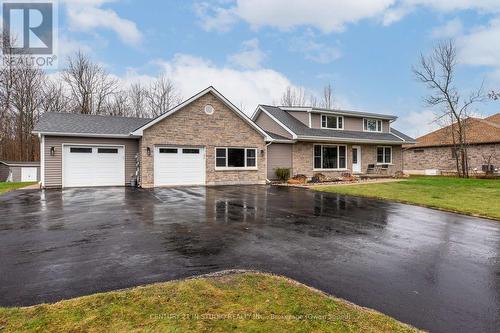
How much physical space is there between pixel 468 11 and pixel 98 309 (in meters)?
22.8

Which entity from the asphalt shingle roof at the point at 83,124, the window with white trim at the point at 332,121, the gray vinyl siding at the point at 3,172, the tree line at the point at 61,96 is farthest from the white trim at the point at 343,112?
the gray vinyl siding at the point at 3,172

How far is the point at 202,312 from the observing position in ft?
10.8

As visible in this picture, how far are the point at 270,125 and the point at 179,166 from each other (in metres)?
8.84

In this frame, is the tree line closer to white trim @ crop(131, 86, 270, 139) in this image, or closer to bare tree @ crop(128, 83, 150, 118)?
bare tree @ crop(128, 83, 150, 118)

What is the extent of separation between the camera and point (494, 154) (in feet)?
91.2

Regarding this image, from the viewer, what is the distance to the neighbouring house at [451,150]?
2807 centimetres

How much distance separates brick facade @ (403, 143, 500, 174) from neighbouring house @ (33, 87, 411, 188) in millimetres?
16901

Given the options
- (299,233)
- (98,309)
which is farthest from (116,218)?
(98,309)

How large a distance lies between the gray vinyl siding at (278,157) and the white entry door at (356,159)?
6.13m

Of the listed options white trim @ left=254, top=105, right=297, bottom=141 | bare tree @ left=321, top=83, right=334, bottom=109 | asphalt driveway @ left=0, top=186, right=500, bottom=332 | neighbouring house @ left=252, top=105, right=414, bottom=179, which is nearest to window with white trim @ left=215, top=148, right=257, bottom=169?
neighbouring house @ left=252, top=105, right=414, bottom=179

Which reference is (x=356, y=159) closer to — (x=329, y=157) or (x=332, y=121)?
(x=329, y=157)

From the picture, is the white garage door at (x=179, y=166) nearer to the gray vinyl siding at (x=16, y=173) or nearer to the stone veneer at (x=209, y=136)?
the stone veneer at (x=209, y=136)

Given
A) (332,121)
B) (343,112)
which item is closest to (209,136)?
(332,121)

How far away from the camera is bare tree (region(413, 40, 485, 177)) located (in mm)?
26344
